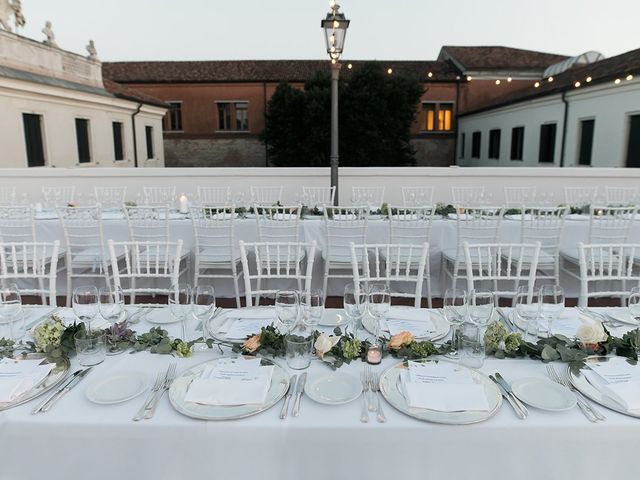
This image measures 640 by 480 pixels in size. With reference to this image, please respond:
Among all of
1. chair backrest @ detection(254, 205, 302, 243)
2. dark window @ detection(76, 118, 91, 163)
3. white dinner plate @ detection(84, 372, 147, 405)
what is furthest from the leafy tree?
white dinner plate @ detection(84, 372, 147, 405)

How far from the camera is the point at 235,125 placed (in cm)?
2761

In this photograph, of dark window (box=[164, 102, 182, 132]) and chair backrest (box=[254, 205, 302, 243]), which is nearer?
chair backrest (box=[254, 205, 302, 243])

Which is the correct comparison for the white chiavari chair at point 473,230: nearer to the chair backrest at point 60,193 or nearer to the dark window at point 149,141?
the chair backrest at point 60,193

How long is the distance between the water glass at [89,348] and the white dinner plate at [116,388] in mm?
150

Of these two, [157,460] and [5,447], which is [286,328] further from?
[5,447]

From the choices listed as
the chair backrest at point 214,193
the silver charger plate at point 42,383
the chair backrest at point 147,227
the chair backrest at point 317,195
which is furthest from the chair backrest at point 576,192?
the silver charger plate at point 42,383

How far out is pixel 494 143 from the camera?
21.5 meters

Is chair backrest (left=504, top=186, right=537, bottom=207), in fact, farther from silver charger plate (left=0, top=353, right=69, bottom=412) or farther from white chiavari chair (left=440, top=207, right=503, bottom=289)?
silver charger plate (left=0, top=353, right=69, bottom=412)

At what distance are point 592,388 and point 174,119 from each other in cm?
2887

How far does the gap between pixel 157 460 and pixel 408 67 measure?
29342 millimetres

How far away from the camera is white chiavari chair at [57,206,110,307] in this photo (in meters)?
4.78

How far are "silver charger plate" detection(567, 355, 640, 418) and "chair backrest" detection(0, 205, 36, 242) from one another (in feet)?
16.5

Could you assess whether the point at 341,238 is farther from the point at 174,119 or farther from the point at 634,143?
the point at 174,119

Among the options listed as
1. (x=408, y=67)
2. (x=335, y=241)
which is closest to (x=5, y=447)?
(x=335, y=241)
